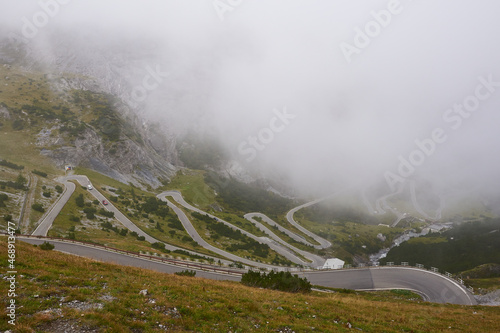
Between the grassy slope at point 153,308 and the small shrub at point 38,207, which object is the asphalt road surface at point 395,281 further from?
the grassy slope at point 153,308

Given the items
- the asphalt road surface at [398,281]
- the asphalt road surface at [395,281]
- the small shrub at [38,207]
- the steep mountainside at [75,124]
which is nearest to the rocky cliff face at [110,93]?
the steep mountainside at [75,124]

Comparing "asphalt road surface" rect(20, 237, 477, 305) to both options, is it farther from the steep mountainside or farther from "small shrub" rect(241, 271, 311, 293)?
the steep mountainside

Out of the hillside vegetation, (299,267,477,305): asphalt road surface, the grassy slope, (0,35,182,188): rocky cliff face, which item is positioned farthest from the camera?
the hillside vegetation

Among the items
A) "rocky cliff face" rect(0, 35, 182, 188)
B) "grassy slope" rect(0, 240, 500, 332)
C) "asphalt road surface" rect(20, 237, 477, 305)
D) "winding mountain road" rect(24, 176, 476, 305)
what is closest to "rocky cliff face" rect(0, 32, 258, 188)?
"rocky cliff face" rect(0, 35, 182, 188)

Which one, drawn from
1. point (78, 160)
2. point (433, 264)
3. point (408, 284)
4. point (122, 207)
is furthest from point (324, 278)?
point (78, 160)

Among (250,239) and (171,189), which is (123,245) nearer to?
(250,239)

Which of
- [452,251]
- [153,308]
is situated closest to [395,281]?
[153,308]

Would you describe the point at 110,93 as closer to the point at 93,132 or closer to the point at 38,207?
the point at 93,132

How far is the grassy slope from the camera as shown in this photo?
1020 centimetres

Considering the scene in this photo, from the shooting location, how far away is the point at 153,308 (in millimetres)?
12102

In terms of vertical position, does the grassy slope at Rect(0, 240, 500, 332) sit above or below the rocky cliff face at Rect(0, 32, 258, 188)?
below

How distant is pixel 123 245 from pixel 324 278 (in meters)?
40.0

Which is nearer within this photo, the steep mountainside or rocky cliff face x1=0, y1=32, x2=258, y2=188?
the steep mountainside

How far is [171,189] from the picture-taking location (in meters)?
123
